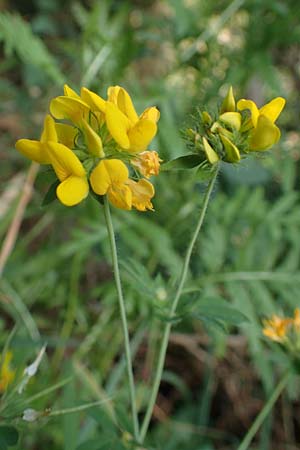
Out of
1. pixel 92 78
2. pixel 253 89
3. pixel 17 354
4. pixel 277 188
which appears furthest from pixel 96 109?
pixel 253 89

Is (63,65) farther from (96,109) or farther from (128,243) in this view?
(96,109)

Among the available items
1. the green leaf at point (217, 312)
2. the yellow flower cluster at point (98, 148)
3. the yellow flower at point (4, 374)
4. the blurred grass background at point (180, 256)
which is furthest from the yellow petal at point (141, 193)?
the blurred grass background at point (180, 256)

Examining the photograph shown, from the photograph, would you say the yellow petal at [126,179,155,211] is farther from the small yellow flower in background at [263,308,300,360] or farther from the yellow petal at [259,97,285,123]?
the small yellow flower in background at [263,308,300,360]

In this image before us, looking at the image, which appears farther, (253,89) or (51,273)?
(253,89)

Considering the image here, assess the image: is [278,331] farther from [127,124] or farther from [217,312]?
[127,124]

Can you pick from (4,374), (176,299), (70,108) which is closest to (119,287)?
(176,299)

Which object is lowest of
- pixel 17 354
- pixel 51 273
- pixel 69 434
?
pixel 51 273
